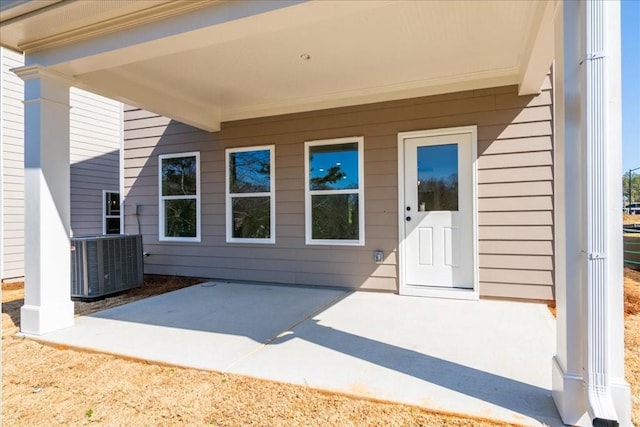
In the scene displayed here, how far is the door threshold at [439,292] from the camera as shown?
4.12 metres

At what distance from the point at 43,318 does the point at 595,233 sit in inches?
162

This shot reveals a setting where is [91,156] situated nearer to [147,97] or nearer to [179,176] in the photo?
[179,176]

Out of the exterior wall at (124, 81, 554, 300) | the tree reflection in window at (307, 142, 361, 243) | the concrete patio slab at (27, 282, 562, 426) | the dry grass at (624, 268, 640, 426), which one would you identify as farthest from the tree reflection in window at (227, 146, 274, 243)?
the dry grass at (624, 268, 640, 426)

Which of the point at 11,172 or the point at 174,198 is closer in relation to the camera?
the point at 174,198

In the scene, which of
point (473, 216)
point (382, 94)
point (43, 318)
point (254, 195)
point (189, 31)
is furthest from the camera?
point (254, 195)

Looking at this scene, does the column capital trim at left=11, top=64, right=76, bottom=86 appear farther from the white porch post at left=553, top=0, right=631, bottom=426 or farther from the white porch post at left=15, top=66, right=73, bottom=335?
the white porch post at left=553, top=0, right=631, bottom=426

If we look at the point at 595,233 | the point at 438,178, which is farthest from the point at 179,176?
the point at 595,233

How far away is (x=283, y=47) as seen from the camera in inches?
133

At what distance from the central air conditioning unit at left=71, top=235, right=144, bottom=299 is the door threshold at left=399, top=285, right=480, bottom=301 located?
3.74 m

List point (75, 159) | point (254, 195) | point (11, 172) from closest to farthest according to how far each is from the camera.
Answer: point (254, 195)
point (11, 172)
point (75, 159)

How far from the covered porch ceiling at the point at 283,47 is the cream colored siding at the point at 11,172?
11.7 ft

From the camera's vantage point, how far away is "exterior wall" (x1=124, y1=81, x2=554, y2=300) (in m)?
3.96

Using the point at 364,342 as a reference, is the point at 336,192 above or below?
above

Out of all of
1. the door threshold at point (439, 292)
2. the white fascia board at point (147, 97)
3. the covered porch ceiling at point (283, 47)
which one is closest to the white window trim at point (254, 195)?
the white fascia board at point (147, 97)
